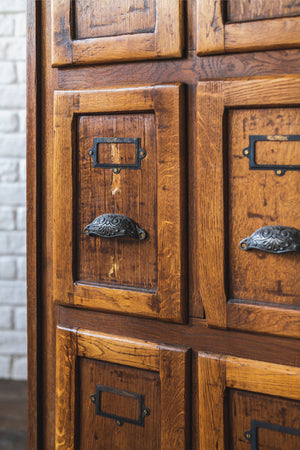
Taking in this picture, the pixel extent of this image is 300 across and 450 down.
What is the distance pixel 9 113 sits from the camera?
189 centimetres

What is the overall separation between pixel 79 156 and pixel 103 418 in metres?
0.52

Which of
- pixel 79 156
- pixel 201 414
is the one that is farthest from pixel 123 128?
pixel 201 414

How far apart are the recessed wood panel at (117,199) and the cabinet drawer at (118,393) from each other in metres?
0.13

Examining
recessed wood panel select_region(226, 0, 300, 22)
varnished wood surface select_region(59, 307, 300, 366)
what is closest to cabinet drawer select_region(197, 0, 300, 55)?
recessed wood panel select_region(226, 0, 300, 22)

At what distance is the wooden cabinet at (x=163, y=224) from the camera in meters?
0.78

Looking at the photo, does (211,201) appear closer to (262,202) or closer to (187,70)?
(262,202)

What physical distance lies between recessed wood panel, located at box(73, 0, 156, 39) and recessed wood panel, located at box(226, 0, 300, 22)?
142mm

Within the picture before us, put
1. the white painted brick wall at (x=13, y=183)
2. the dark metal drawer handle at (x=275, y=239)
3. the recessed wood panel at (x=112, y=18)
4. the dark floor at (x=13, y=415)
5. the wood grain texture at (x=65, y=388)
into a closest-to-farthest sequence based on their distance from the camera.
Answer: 1. the dark metal drawer handle at (x=275, y=239)
2. the recessed wood panel at (x=112, y=18)
3. the wood grain texture at (x=65, y=388)
4. the dark floor at (x=13, y=415)
5. the white painted brick wall at (x=13, y=183)

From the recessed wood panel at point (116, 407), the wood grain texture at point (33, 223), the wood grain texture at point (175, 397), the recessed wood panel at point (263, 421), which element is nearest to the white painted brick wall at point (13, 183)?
the wood grain texture at point (33, 223)

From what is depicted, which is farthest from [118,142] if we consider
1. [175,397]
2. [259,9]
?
[175,397]

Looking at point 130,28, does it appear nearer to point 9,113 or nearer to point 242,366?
point 242,366

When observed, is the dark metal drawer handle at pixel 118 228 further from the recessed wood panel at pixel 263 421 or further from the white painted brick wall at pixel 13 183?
the white painted brick wall at pixel 13 183

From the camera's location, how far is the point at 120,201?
2.92 feet

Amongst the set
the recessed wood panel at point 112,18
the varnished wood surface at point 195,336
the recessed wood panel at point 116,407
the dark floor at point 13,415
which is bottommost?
the dark floor at point 13,415
